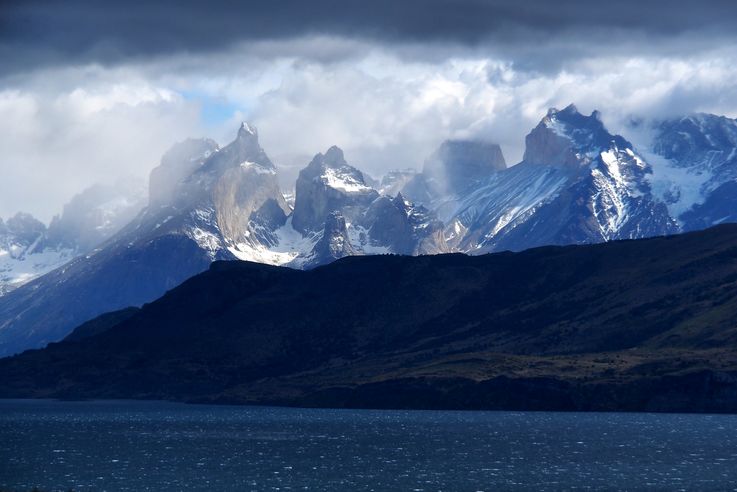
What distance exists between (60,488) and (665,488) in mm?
76448

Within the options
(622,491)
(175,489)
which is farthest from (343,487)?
(622,491)

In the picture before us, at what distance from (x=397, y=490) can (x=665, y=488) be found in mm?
34445

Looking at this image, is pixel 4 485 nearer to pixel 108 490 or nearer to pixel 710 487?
pixel 108 490

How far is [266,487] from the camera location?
198 metres

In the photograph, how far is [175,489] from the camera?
196 meters

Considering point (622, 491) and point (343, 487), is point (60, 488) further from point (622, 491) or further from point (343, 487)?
point (622, 491)

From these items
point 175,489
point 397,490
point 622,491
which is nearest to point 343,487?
point 397,490

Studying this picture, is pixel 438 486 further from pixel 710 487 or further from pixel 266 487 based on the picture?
pixel 710 487

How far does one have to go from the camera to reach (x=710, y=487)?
199 metres

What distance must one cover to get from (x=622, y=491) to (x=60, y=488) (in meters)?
70.3

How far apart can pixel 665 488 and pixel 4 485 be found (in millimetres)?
83376

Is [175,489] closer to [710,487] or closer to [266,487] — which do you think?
[266,487]

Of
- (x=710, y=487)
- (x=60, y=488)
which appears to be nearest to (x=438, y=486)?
(x=710, y=487)

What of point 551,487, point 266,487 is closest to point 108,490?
point 266,487
